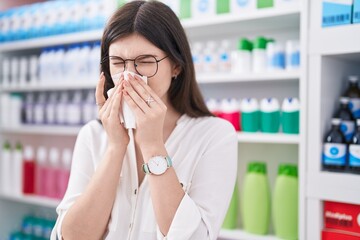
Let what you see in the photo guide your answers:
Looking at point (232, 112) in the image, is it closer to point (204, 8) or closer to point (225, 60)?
point (225, 60)

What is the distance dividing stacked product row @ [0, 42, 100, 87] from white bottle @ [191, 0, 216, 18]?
0.75 m

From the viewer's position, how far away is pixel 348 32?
1.70 metres

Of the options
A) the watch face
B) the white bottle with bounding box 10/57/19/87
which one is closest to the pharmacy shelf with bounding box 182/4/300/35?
the watch face

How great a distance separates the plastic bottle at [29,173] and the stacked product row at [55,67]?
0.51 meters

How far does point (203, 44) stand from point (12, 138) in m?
1.88

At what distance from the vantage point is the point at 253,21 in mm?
2143

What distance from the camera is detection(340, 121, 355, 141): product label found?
1820mm

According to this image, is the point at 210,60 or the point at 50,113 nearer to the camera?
the point at 210,60

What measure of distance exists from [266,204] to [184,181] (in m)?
0.92

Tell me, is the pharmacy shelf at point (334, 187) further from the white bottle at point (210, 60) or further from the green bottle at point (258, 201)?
the white bottle at point (210, 60)

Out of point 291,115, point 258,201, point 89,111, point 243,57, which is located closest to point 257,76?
point 243,57

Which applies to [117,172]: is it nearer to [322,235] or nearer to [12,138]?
[322,235]

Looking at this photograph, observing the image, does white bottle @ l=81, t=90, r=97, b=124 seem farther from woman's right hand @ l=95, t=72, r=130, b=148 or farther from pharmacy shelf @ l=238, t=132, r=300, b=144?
woman's right hand @ l=95, t=72, r=130, b=148

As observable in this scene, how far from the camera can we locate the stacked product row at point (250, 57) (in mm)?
2016
